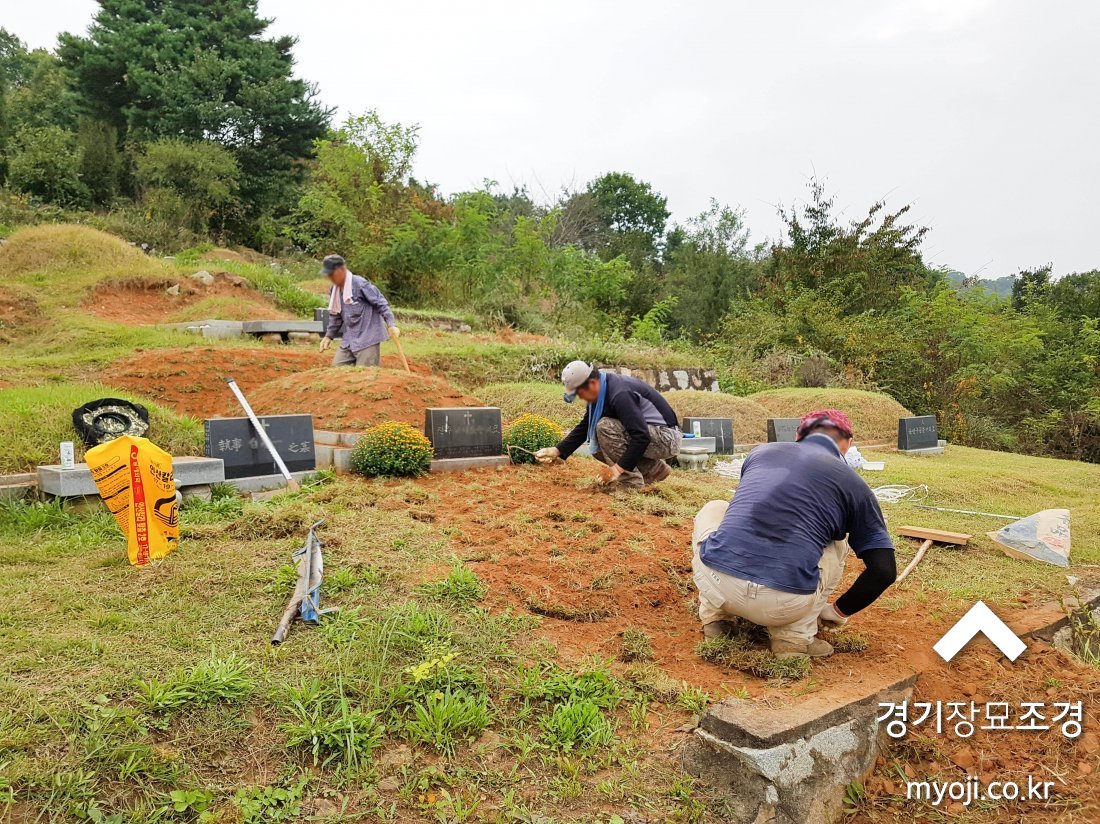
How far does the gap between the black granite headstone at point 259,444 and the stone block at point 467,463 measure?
1.01m

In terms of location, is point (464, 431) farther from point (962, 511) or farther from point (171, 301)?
point (171, 301)

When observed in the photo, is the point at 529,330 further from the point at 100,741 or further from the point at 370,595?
the point at 100,741

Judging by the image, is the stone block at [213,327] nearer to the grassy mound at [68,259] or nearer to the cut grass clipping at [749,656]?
the grassy mound at [68,259]

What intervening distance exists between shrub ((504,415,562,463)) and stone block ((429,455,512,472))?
107 mm

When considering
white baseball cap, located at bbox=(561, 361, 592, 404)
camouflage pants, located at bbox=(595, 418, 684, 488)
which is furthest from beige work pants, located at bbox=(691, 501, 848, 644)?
camouflage pants, located at bbox=(595, 418, 684, 488)

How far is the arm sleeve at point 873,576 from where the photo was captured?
9.11ft

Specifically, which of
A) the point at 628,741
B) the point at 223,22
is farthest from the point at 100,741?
the point at 223,22

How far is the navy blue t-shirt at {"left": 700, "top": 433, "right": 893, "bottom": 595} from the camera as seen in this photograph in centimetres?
277

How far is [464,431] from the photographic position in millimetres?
6391

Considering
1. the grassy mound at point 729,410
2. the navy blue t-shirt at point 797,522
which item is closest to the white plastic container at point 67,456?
the navy blue t-shirt at point 797,522

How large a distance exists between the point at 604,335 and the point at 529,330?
62.4 inches

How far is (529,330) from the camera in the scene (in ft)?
49.7

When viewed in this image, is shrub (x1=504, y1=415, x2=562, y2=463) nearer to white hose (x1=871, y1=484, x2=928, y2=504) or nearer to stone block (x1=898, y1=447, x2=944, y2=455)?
white hose (x1=871, y1=484, x2=928, y2=504)

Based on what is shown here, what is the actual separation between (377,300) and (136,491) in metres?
4.17
